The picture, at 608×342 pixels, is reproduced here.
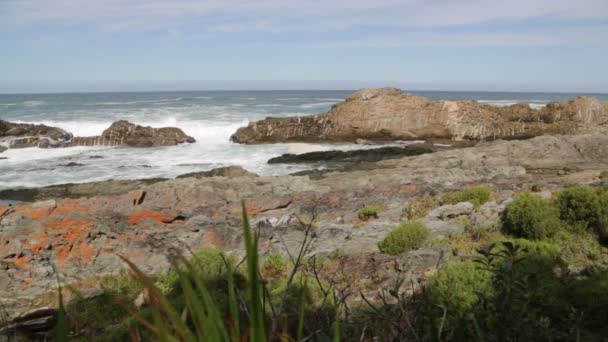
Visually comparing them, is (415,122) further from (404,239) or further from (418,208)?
(404,239)

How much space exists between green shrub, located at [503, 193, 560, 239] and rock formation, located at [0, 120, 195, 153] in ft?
109

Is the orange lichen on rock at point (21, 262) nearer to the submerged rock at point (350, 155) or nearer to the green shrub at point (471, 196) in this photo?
the green shrub at point (471, 196)

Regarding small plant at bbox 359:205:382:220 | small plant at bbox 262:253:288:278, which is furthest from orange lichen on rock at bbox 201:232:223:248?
small plant at bbox 359:205:382:220

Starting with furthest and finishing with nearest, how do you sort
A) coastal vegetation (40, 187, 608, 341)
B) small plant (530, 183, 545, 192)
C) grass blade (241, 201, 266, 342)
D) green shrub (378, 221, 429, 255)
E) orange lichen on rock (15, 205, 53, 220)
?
small plant (530, 183, 545, 192) < orange lichen on rock (15, 205, 53, 220) < green shrub (378, 221, 429, 255) < coastal vegetation (40, 187, 608, 341) < grass blade (241, 201, 266, 342)

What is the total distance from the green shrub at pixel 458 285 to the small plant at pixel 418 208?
18.7ft

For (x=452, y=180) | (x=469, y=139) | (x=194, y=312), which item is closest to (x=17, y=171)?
(x=452, y=180)

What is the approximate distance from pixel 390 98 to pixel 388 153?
12.9 metres

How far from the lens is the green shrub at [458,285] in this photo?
214 inches

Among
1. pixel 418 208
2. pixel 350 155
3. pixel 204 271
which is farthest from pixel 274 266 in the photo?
pixel 350 155

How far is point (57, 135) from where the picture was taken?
1577 inches

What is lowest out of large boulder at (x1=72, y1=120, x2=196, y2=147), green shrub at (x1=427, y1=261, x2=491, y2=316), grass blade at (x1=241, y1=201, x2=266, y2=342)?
large boulder at (x1=72, y1=120, x2=196, y2=147)

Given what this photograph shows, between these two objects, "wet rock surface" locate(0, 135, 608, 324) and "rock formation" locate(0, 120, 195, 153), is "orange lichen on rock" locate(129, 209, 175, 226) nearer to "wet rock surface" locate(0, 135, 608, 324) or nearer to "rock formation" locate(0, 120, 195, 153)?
"wet rock surface" locate(0, 135, 608, 324)

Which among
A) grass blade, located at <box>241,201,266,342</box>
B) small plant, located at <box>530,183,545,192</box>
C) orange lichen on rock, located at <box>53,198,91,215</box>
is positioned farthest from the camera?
small plant, located at <box>530,183,545,192</box>

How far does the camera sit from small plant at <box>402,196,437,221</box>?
39.3 feet
